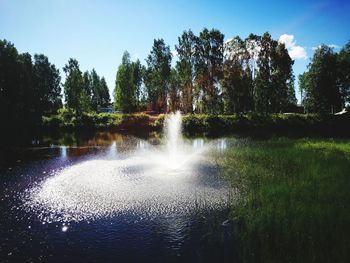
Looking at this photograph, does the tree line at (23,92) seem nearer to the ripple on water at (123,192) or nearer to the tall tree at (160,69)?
the tall tree at (160,69)

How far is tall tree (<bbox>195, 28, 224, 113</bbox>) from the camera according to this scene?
61.6 meters

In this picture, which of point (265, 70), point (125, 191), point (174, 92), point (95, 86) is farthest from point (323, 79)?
point (95, 86)

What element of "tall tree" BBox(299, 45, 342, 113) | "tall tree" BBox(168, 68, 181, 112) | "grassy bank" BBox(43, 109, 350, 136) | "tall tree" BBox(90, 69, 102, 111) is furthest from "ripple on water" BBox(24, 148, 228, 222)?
"tall tree" BBox(90, 69, 102, 111)

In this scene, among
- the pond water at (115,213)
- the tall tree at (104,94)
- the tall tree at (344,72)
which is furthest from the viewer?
the tall tree at (104,94)

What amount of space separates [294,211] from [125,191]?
9.16m

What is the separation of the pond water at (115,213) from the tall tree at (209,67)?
3989 centimetres

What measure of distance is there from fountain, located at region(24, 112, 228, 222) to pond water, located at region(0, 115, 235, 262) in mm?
47

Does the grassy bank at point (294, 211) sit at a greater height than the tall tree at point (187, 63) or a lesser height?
lesser

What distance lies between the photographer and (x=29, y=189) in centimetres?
1739

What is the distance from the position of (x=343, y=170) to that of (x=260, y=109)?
50435mm

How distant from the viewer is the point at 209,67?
63.6 metres

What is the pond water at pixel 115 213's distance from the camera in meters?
9.86

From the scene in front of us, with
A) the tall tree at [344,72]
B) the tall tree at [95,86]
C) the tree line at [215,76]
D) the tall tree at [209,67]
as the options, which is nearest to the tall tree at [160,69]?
the tree line at [215,76]

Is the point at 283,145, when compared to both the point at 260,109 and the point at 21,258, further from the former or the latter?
the point at 260,109
